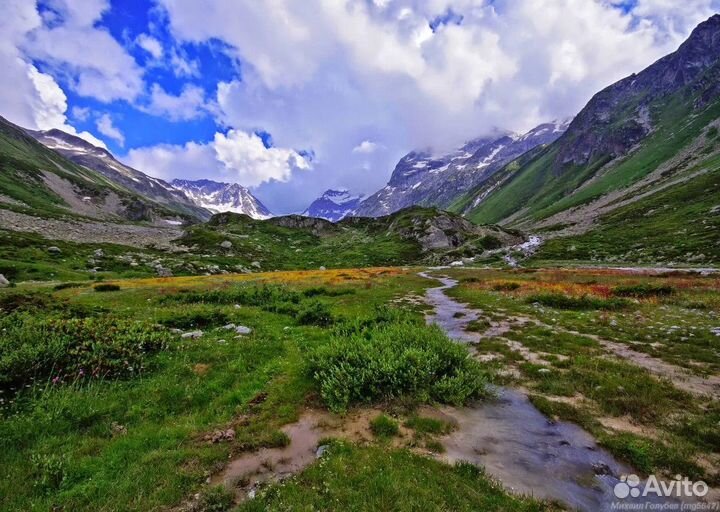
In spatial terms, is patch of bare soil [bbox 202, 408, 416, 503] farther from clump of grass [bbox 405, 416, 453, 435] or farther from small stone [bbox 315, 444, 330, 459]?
clump of grass [bbox 405, 416, 453, 435]

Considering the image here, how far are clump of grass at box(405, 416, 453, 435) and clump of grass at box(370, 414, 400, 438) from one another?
1.46 ft

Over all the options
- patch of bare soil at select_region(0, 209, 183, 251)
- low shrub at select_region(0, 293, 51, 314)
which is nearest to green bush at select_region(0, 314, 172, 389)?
low shrub at select_region(0, 293, 51, 314)

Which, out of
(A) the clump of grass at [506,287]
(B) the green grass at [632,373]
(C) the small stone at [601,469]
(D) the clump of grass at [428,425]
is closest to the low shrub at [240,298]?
(B) the green grass at [632,373]

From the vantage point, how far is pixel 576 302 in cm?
2736

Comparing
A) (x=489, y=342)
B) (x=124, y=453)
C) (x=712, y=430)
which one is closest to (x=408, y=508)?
(x=124, y=453)

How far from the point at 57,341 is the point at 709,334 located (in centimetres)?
2752

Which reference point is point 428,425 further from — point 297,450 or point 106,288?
point 106,288

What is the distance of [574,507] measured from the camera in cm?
680

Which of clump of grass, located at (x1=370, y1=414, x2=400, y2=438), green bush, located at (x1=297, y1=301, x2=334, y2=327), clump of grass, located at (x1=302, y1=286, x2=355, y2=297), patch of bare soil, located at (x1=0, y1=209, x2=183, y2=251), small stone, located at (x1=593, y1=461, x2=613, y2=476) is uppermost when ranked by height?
patch of bare soil, located at (x1=0, y1=209, x2=183, y2=251)

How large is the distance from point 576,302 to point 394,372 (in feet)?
72.1

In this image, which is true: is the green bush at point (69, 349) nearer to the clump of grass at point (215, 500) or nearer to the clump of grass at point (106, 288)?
the clump of grass at point (215, 500)

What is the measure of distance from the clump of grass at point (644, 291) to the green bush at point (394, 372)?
24.1 meters

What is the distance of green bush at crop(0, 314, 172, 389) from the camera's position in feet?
37.5

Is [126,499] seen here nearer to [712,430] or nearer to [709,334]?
[712,430]
